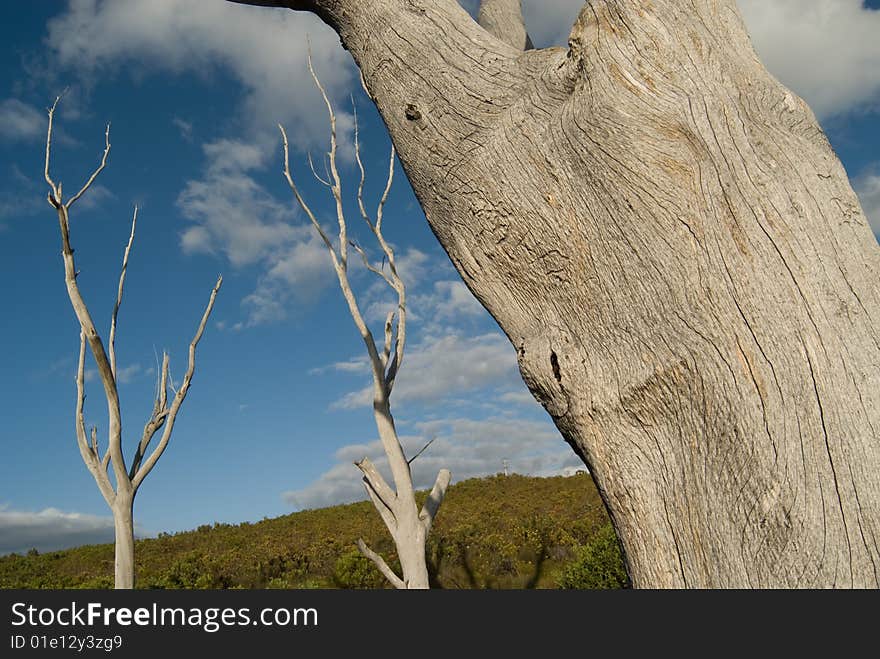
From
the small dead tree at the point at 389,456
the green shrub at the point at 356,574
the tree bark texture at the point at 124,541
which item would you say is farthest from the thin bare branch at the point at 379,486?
the green shrub at the point at 356,574

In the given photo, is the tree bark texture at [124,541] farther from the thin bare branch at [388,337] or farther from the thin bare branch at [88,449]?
the thin bare branch at [388,337]

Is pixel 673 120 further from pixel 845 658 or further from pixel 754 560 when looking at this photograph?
pixel 845 658

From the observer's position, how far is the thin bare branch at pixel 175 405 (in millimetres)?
6914

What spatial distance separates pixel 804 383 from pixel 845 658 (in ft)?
2.38

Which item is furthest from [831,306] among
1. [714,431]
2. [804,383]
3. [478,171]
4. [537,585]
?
[537,585]

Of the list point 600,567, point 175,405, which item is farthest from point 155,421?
point 600,567

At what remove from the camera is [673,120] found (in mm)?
1971

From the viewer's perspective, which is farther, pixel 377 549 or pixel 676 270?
pixel 377 549

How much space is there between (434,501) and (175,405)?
331cm

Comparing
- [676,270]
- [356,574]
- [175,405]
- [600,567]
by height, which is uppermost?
[175,405]

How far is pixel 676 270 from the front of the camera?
6.03 ft

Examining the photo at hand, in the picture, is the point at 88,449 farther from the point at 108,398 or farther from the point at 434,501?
the point at 434,501

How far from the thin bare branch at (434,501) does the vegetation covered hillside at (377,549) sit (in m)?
1.68

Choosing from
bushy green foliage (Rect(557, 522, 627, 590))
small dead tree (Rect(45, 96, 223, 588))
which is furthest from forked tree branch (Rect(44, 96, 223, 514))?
bushy green foliage (Rect(557, 522, 627, 590))
